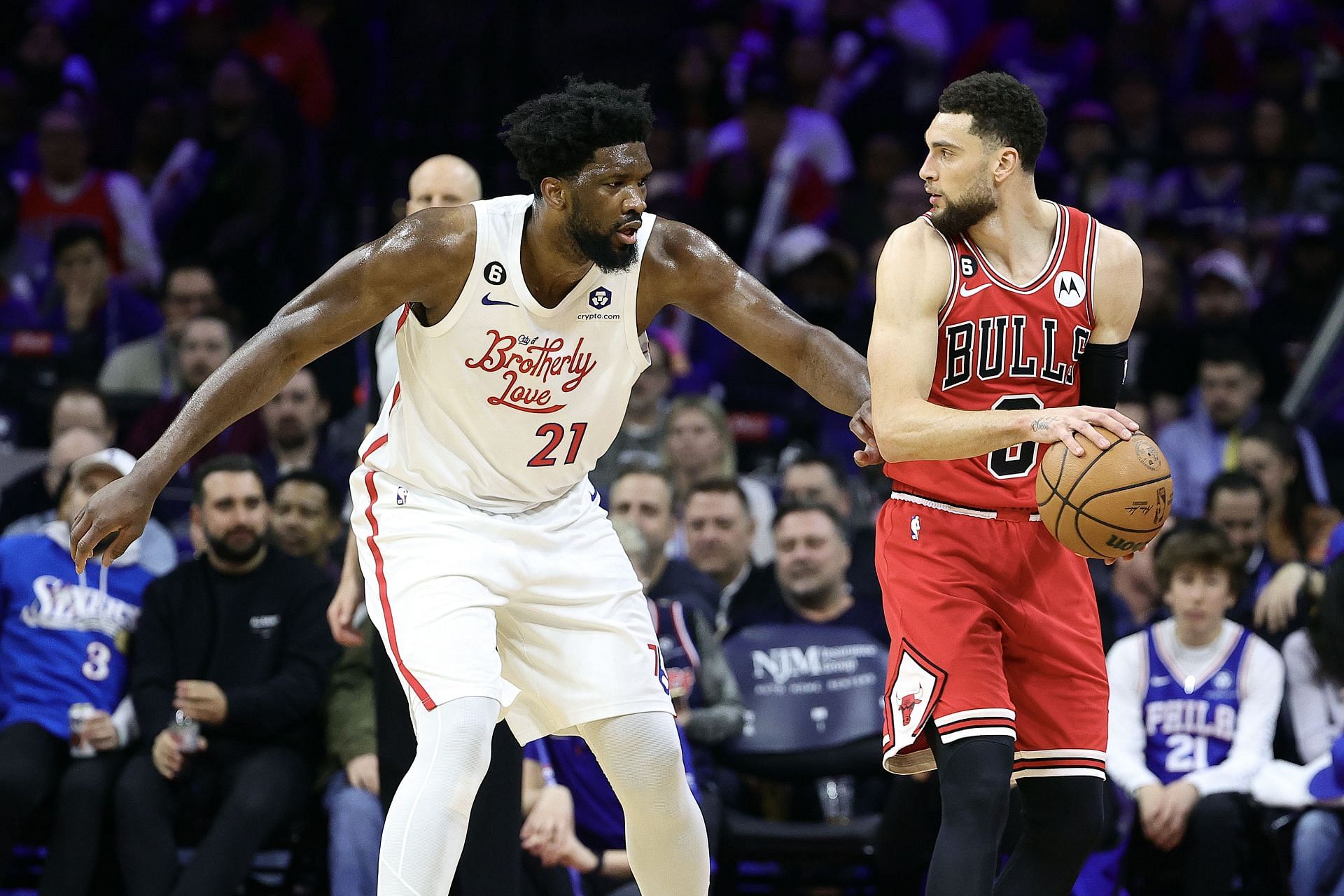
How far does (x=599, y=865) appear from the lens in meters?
6.14

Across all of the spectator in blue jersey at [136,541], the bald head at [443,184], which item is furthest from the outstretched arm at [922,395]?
the spectator in blue jersey at [136,541]

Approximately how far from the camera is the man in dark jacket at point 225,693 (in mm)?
6031

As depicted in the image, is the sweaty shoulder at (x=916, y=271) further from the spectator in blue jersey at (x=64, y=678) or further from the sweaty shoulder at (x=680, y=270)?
the spectator in blue jersey at (x=64, y=678)

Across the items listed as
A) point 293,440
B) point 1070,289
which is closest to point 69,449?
point 293,440

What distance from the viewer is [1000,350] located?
13.4 ft

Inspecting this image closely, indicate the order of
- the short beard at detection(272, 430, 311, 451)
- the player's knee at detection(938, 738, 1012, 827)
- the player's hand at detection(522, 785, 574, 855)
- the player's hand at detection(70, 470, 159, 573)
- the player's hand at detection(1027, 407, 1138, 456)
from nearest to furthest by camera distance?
the player's hand at detection(1027, 407, 1138, 456) < the player's knee at detection(938, 738, 1012, 827) < the player's hand at detection(70, 470, 159, 573) < the player's hand at detection(522, 785, 574, 855) < the short beard at detection(272, 430, 311, 451)

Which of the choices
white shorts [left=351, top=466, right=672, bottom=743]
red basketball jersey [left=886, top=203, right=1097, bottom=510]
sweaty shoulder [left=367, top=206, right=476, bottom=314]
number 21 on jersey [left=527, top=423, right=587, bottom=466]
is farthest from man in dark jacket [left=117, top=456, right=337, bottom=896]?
red basketball jersey [left=886, top=203, right=1097, bottom=510]

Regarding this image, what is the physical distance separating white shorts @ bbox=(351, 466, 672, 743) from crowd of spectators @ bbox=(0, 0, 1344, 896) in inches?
31.8

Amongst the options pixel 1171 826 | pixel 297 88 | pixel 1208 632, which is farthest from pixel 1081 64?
pixel 1171 826

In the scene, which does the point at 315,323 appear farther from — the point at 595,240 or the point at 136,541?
the point at 136,541

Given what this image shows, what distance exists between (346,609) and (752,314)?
61.9 inches

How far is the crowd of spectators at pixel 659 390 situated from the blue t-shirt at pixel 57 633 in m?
0.02

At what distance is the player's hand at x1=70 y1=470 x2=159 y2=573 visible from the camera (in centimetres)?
394

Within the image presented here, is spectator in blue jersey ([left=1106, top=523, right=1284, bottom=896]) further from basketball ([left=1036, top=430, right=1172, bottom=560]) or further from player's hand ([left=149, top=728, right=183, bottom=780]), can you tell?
player's hand ([left=149, top=728, right=183, bottom=780])
